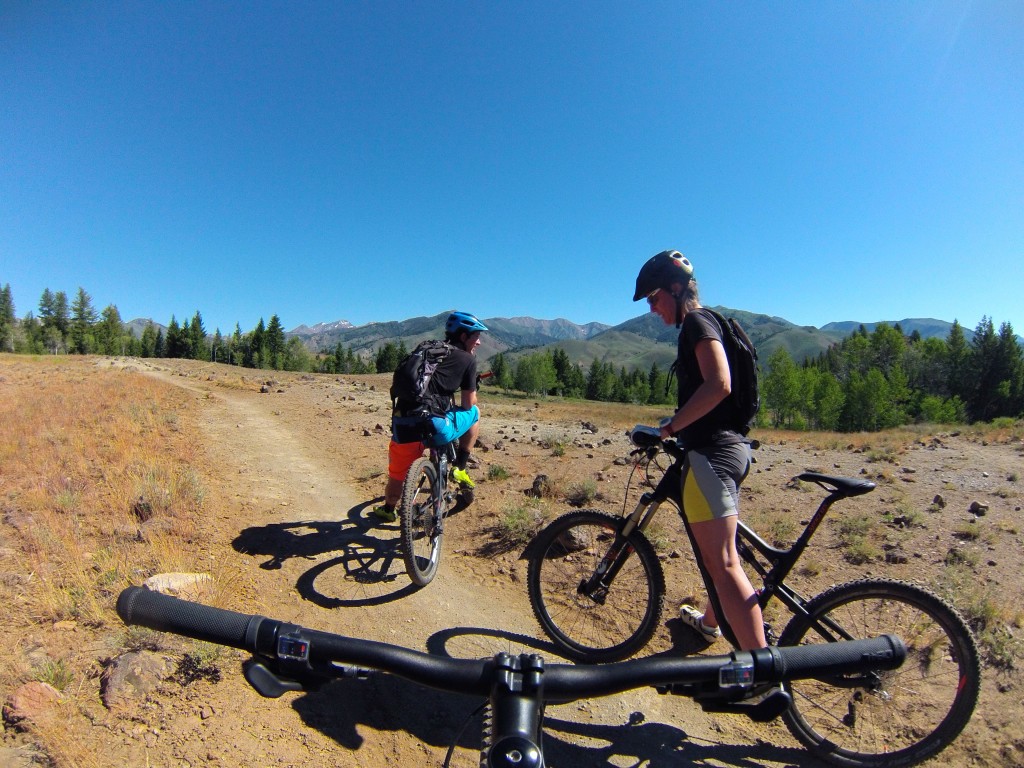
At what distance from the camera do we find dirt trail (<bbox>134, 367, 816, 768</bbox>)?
2.83 m

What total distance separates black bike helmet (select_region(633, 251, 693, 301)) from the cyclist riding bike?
2.60 meters

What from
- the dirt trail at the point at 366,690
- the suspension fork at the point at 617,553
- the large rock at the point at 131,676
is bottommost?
the dirt trail at the point at 366,690

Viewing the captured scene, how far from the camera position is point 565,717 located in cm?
335

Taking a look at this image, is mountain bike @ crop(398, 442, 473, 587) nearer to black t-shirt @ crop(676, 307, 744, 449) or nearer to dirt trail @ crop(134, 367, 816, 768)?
dirt trail @ crop(134, 367, 816, 768)

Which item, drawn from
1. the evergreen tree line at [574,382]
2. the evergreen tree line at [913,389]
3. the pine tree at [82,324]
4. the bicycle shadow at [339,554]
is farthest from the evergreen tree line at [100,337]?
the bicycle shadow at [339,554]

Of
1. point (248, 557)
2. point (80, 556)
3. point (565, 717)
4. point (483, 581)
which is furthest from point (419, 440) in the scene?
point (80, 556)

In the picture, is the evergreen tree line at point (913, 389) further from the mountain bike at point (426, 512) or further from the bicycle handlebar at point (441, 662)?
the bicycle handlebar at point (441, 662)

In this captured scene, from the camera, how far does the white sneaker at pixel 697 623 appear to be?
A: 4.18 meters

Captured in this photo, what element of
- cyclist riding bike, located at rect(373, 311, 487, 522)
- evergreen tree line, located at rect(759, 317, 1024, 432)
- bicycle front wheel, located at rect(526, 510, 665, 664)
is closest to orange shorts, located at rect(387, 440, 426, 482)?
cyclist riding bike, located at rect(373, 311, 487, 522)

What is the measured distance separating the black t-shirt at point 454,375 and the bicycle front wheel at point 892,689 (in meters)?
3.87

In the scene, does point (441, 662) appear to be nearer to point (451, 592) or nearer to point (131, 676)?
point (131, 676)

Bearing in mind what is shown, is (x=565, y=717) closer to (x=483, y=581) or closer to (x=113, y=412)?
(x=483, y=581)

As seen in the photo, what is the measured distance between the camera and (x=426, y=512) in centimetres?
534

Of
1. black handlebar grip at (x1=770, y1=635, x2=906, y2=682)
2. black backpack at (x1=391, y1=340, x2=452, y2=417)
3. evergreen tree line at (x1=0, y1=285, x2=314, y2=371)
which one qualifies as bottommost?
black handlebar grip at (x1=770, y1=635, x2=906, y2=682)
